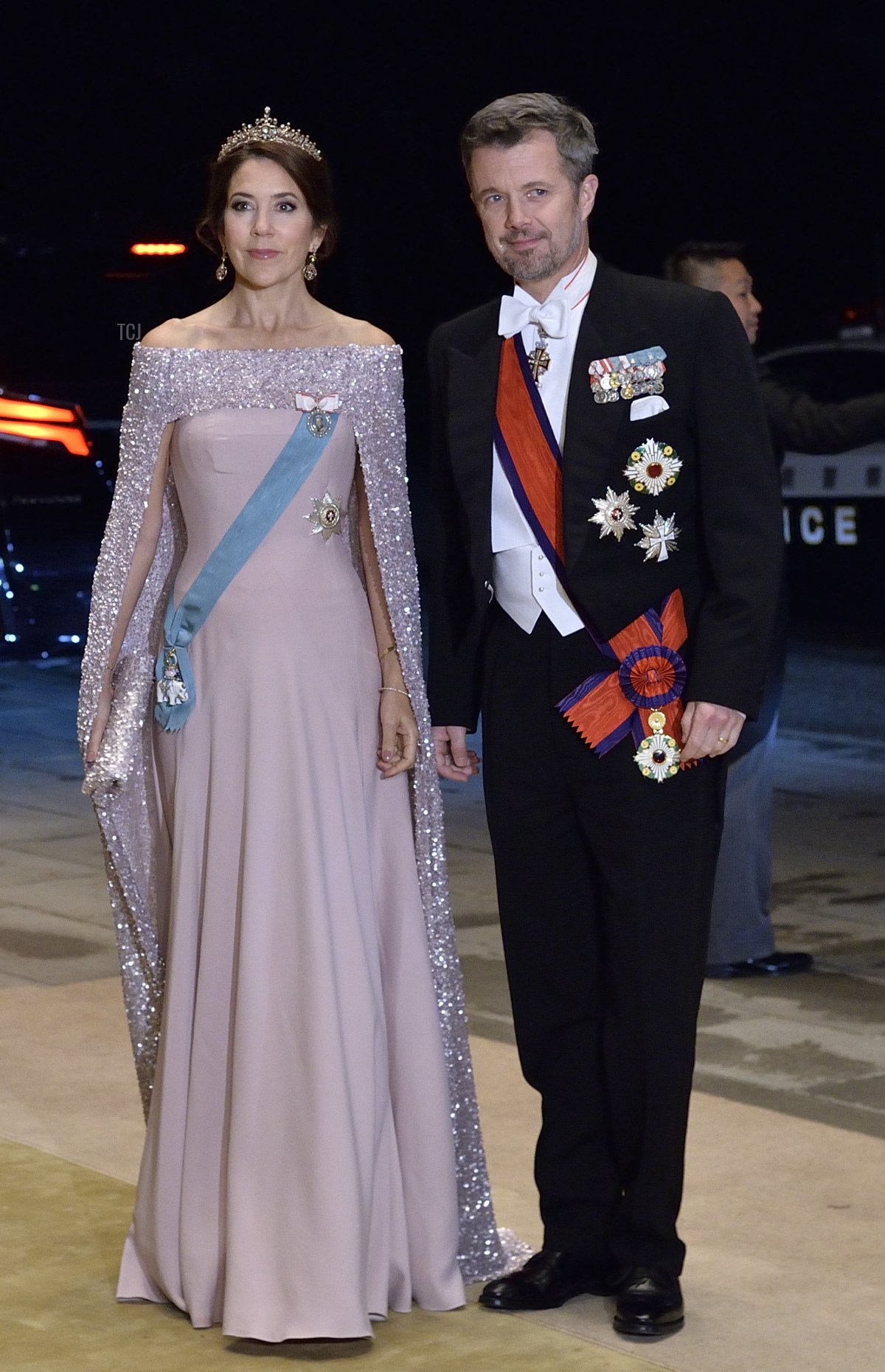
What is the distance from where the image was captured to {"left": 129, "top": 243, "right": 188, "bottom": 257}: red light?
416 inches

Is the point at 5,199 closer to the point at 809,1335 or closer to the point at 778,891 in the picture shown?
the point at 778,891

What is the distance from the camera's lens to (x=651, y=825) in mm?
3439

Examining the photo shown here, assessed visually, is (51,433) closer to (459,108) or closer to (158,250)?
(158,250)

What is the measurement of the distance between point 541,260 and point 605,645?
2.02 ft

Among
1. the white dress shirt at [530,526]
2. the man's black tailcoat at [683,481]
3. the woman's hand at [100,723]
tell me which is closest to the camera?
the man's black tailcoat at [683,481]

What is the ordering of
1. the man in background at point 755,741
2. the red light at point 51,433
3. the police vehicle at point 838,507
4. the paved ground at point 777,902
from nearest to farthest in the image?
the paved ground at point 777,902 → the man in background at point 755,741 → the red light at point 51,433 → the police vehicle at point 838,507

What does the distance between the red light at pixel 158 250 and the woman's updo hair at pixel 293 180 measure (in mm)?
7043

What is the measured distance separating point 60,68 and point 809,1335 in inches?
555

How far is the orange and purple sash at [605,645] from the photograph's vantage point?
342 centimetres

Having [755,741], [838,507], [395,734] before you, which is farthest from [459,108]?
[395,734]

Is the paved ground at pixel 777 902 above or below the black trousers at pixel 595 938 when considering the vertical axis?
below

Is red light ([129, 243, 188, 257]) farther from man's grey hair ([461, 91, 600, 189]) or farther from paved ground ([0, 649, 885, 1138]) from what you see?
man's grey hair ([461, 91, 600, 189])

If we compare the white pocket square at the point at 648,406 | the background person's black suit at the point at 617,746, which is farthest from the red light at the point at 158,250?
the white pocket square at the point at 648,406

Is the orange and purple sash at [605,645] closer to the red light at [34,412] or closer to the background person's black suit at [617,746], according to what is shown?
the background person's black suit at [617,746]
